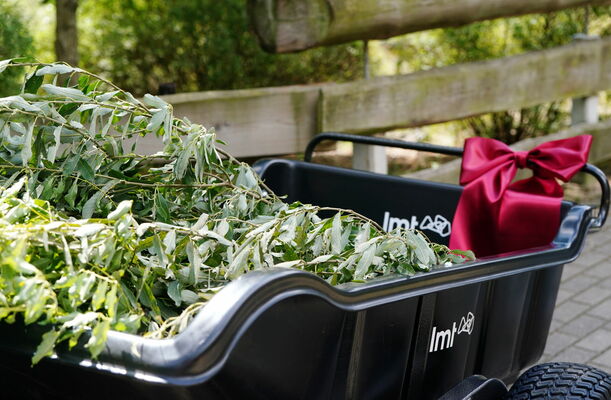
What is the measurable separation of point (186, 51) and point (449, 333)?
439 cm

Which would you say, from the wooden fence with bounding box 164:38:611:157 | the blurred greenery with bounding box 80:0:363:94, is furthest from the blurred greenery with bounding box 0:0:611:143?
the wooden fence with bounding box 164:38:611:157

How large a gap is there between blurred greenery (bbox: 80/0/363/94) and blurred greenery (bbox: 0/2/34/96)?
7.67 ft

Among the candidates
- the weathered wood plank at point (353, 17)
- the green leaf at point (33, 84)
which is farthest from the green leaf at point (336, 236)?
the weathered wood plank at point (353, 17)

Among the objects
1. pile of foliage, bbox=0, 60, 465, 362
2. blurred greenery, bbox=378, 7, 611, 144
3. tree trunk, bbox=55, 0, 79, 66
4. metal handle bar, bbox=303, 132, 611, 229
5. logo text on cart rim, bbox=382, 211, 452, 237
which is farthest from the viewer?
blurred greenery, bbox=378, 7, 611, 144

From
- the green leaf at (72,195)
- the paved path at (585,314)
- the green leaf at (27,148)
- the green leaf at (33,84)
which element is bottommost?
the paved path at (585,314)

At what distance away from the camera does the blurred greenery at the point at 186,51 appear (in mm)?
5859

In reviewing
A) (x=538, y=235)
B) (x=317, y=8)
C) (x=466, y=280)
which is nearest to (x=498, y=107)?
(x=317, y=8)

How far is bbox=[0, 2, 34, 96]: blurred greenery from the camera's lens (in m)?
3.42

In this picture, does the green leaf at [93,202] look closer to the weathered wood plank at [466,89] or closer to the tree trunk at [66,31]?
the weathered wood plank at [466,89]

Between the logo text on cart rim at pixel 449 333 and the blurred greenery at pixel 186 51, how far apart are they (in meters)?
4.06

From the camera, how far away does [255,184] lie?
218cm

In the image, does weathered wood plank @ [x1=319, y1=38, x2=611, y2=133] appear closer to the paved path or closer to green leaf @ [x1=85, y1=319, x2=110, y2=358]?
the paved path

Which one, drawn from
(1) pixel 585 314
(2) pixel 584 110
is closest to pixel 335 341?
(1) pixel 585 314

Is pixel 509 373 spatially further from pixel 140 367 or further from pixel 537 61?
pixel 537 61
